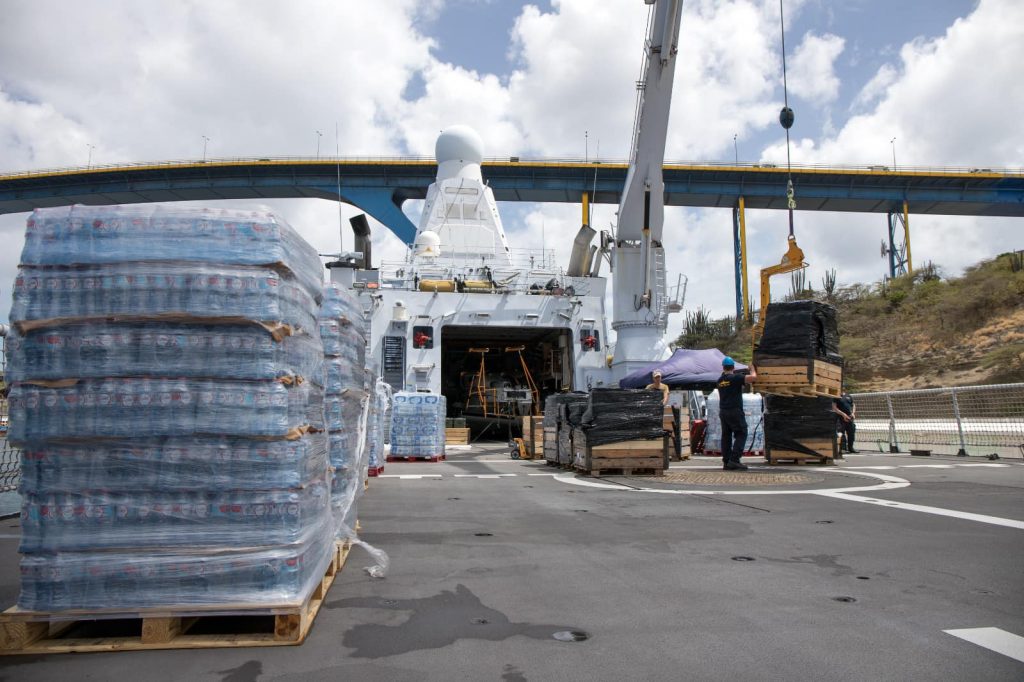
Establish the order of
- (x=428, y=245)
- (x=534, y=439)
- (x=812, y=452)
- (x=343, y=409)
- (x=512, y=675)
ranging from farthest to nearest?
(x=428, y=245) < (x=534, y=439) < (x=812, y=452) < (x=343, y=409) < (x=512, y=675)

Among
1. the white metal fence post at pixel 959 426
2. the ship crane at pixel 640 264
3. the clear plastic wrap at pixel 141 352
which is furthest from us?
the ship crane at pixel 640 264

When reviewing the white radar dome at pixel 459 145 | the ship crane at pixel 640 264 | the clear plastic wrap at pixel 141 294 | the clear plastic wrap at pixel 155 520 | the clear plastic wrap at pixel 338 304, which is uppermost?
the white radar dome at pixel 459 145

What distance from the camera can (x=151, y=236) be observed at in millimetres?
3195

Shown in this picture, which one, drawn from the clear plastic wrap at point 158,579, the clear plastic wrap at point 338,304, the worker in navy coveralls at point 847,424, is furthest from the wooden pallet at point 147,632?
the worker in navy coveralls at point 847,424

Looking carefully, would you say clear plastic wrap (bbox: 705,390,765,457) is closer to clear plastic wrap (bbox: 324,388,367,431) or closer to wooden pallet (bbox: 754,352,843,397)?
wooden pallet (bbox: 754,352,843,397)

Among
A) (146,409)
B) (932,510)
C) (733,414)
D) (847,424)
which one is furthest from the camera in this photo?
(847,424)

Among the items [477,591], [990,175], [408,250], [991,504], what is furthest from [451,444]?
[990,175]

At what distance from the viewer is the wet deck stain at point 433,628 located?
2.85m

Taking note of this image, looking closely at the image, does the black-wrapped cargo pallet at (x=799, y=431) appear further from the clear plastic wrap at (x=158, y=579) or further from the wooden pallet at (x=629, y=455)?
the clear plastic wrap at (x=158, y=579)

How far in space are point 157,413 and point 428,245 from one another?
68.6ft

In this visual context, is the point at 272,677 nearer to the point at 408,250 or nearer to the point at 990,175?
the point at 408,250

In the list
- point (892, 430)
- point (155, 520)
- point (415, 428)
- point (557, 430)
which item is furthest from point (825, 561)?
point (892, 430)

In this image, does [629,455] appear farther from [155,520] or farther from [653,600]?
[155,520]

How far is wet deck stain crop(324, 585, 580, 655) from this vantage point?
285cm
